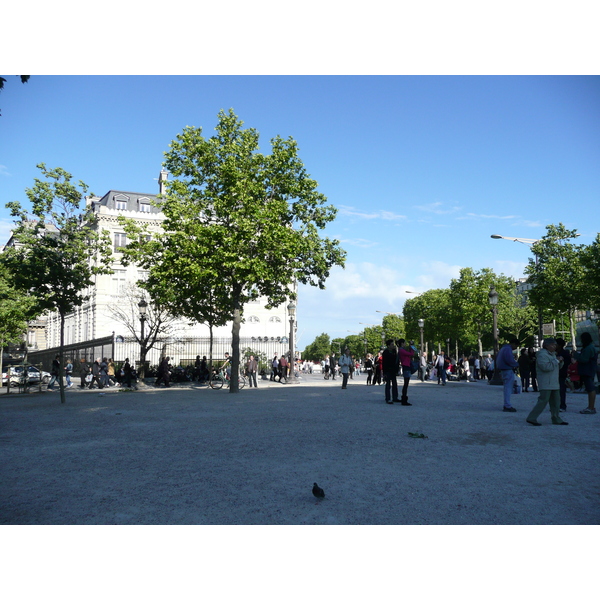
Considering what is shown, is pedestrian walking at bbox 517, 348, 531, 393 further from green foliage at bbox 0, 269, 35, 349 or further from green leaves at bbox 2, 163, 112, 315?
green foliage at bbox 0, 269, 35, 349

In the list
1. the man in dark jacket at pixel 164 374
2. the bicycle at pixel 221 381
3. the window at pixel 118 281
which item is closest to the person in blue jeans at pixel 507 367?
the bicycle at pixel 221 381

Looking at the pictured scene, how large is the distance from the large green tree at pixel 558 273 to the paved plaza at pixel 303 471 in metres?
24.3

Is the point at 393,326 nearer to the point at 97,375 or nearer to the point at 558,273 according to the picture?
the point at 558,273

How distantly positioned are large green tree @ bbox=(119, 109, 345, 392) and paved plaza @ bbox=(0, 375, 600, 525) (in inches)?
424

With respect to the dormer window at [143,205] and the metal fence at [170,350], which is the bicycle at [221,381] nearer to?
the metal fence at [170,350]

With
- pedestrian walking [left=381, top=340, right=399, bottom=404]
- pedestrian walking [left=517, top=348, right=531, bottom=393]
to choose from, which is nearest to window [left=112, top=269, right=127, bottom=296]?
pedestrian walking [left=517, top=348, right=531, bottom=393]

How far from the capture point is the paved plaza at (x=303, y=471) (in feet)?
16.3

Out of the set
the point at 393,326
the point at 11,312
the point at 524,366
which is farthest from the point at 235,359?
the point at 393,326

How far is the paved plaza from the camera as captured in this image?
16.3 feet

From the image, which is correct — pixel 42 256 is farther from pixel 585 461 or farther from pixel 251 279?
pixel 585 461

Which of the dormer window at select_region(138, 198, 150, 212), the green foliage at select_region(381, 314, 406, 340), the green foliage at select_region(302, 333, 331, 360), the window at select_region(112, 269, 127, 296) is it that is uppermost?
the dormer window at select_region(138, 198, 150, 212)

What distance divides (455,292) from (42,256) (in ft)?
155

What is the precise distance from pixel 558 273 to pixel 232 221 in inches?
945

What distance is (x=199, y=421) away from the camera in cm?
1195
